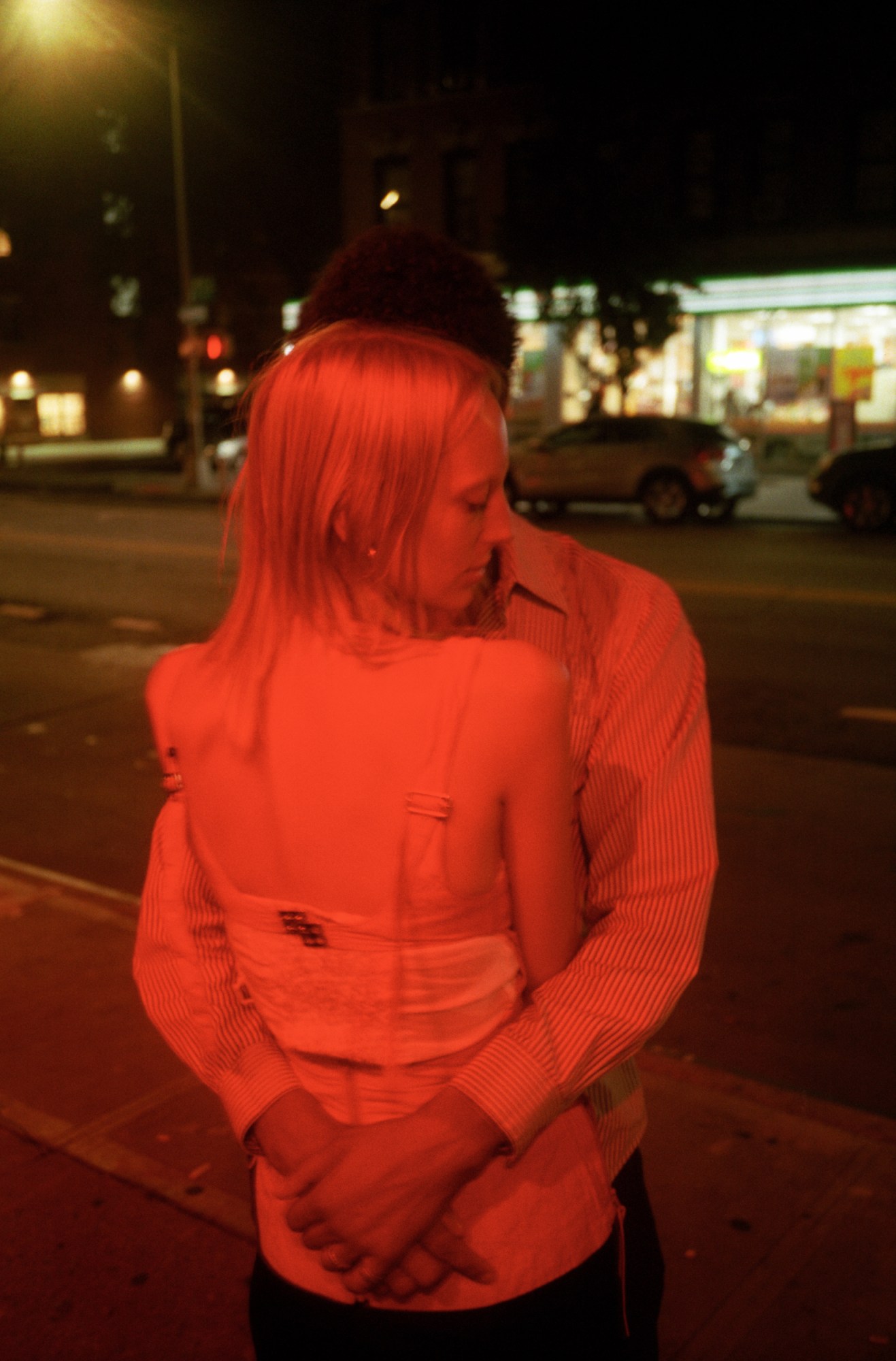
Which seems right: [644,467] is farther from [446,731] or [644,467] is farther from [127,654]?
[446,731]

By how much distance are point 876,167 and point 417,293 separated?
86.2 feet

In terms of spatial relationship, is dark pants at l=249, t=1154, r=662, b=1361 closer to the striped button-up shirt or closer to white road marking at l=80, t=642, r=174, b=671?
the striped button-up shirt

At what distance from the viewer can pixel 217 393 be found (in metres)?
42.8

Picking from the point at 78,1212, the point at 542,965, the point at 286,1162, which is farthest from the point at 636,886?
the point at 78,1212

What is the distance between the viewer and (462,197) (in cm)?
2862

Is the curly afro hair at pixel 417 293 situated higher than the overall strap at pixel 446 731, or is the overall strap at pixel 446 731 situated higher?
the curly afro hair at pixel 417 293

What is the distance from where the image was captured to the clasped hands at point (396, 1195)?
1.18 meters

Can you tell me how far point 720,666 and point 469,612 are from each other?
25.9 ft

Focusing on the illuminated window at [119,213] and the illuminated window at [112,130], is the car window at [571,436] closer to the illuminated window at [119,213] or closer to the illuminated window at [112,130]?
the illuminated window at [112,130]

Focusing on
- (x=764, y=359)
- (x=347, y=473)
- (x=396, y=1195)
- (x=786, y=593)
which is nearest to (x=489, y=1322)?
(x=396, y=1195)

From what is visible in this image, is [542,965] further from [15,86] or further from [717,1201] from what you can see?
[15,86]

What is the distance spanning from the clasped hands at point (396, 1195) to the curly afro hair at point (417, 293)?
822mm

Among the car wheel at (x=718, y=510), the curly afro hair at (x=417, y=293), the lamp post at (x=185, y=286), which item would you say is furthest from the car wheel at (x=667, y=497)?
the curly afro hair at (x=417, y=293)

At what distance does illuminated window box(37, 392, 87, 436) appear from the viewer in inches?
2063
